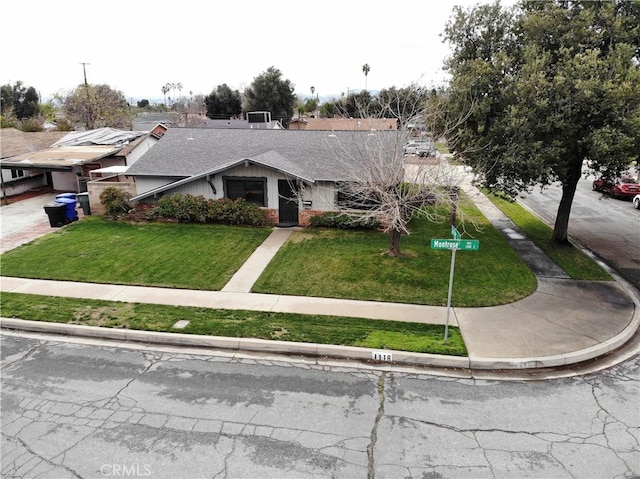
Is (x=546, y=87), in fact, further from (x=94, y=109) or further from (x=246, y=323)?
(x=94, y=109)

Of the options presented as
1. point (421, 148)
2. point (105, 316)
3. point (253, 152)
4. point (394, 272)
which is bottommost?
point (105, 316)

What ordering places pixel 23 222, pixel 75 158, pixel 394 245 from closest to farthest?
pixel 394 245, pixel 23 222, pixel 75 158

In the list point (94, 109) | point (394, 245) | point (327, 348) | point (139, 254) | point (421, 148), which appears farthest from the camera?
point (94, 109)

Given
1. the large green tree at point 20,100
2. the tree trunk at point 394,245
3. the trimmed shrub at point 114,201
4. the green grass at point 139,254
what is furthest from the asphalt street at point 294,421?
the large green tree at point 20,100

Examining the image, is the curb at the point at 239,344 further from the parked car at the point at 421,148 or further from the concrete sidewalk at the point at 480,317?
the parked car at the point at 421,148

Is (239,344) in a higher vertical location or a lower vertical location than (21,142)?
lower

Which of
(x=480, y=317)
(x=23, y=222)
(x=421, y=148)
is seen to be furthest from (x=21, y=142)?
(x=480, y=317)

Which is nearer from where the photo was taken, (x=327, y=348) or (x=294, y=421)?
(x=294, y=421)
